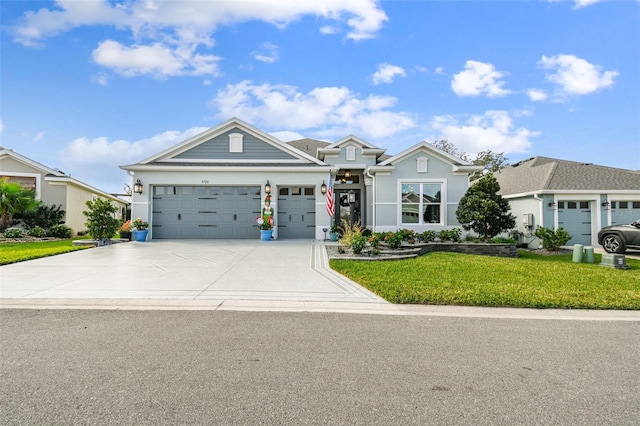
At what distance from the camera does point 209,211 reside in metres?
14.6

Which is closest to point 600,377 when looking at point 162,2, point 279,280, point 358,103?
point 279,280

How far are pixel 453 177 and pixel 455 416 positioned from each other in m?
13.6

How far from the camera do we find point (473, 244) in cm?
1160

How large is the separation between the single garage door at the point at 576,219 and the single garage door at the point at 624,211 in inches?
42.8

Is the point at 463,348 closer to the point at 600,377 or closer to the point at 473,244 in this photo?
the point at 600,377

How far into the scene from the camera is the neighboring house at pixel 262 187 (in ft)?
47.0

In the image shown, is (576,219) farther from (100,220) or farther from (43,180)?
(43,180)

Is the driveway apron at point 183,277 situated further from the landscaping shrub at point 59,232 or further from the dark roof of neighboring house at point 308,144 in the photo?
the dark roof of neighboring house at point 308,144

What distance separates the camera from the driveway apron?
17.7 feet

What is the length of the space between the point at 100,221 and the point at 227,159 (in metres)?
5.82

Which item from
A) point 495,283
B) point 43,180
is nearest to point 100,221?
point 43,180

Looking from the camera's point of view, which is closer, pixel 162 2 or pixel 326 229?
pixel 162 2

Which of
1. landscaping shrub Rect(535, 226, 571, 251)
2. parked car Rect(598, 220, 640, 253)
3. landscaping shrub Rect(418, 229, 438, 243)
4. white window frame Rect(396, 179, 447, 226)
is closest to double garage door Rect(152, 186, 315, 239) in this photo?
white window frame Rect(396, 179, 447, 226)


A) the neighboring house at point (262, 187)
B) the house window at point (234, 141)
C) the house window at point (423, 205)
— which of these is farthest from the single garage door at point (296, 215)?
the house window at point (423, 205)
